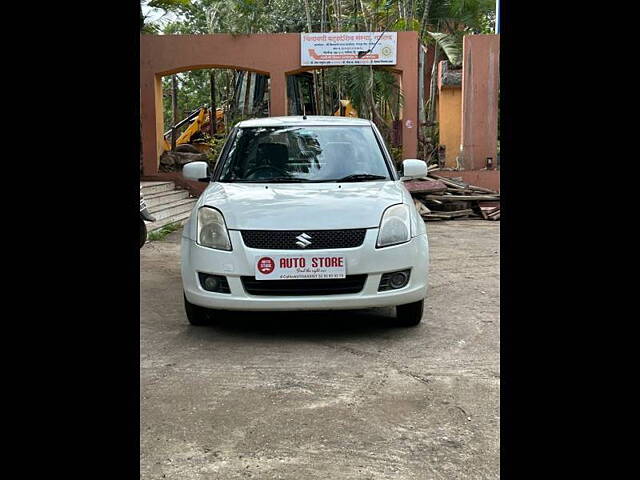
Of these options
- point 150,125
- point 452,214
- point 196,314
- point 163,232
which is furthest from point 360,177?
point 150,125

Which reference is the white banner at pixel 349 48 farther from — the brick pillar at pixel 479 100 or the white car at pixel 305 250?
the white car at pixel 305 250

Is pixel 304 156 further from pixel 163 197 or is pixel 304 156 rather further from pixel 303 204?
pixel 163 197

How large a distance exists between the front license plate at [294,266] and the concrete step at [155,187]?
8.71 m

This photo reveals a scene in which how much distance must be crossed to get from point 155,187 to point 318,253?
32.7 feet

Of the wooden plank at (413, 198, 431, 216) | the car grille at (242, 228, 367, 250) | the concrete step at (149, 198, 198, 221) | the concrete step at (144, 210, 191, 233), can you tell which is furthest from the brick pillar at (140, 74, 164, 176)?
the car grille at (242, 228, 367, 250)

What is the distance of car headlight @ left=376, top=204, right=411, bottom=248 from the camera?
4665mm

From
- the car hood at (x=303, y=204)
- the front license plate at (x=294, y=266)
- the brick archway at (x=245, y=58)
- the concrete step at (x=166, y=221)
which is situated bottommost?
the concrete step at (x=166, y=221)

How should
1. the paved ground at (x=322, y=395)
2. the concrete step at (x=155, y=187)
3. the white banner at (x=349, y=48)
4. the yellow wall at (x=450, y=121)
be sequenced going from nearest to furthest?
1. the paved ground at (x=322, y=395)
2. the concrete step at (x=155, y=187)
3. the white banner at (x=349, y=48)
4. the yellow wall at (x=450, y=121)

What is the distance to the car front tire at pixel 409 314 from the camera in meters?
4.96

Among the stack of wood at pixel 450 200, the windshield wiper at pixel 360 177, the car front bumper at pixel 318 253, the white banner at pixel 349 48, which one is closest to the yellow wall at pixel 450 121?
the white banner at pixel 349 48

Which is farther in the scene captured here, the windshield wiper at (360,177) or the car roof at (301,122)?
the car roof at (301,122)
